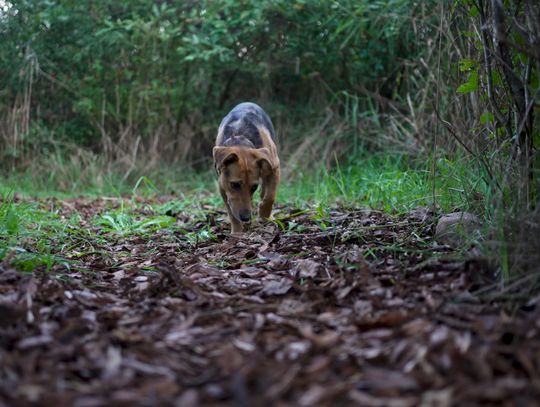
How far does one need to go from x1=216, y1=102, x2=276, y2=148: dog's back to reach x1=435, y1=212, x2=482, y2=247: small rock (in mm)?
2696

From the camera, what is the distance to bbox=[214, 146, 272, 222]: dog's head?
216 inches

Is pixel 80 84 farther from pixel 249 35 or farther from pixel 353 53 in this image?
pixel 353 53

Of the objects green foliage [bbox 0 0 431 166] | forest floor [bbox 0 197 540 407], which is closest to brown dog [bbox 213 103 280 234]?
forest floor [bbox 0 197 540 407]

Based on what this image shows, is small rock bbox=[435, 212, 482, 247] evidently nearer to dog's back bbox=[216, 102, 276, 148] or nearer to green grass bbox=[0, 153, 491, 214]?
green grass bbox=[0, 153, 491, 214]

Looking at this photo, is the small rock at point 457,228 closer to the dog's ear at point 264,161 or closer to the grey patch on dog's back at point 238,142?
the dog's ear at point 264,161

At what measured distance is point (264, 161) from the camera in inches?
223

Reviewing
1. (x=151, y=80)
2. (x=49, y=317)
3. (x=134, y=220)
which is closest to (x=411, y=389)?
(x=49, y=317)

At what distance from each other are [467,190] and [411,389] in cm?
252

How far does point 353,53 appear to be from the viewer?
32.3 feet

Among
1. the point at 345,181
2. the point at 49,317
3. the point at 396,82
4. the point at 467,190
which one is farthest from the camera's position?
the point at 396,82

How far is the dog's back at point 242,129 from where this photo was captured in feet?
20.1

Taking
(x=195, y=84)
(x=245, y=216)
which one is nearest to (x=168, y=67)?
(x=195, y=84)

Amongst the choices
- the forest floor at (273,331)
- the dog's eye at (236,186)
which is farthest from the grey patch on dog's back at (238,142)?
the forest floor at (273,331)

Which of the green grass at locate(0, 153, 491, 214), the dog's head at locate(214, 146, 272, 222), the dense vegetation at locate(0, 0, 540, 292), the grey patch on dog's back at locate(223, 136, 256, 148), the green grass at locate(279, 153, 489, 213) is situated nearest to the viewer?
the green grass at locate(279, 153, 489, 213)
